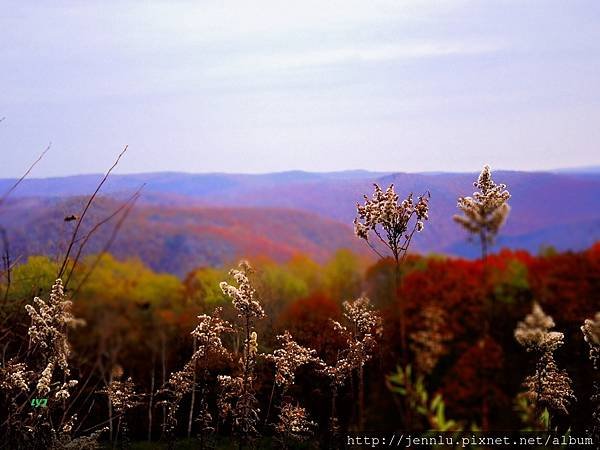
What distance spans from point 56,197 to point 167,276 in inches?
355

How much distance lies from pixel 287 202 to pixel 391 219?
29.3 feet

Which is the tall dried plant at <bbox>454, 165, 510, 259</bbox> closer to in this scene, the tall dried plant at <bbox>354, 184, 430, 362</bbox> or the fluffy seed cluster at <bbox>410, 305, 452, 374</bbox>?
the fluffy seed cluster at <bbox>410, 305, 452, 374</bbox>

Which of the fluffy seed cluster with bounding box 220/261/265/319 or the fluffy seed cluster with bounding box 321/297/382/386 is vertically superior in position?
the fluffy seed cluster with bounding box 220/261/265/319

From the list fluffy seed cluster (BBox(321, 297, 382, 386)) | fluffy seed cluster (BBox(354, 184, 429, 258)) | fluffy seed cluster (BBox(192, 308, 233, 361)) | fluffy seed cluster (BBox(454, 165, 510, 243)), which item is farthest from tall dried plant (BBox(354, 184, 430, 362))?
fluffy seed cluster (BBox(321, 297, 382, 386))

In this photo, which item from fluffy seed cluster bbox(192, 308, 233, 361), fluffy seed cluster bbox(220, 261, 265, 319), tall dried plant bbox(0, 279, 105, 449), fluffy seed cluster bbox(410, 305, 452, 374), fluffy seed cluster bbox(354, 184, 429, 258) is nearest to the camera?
tall dried plant bbox(0, 279, 105, 449)

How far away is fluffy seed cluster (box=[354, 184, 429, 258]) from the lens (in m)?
8.91

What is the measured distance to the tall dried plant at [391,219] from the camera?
891cm

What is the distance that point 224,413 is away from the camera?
493 inches

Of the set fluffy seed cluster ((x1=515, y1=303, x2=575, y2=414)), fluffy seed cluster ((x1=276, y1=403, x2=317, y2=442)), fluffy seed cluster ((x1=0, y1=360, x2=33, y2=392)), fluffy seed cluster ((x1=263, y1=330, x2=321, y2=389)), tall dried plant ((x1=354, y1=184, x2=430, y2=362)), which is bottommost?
fluffy seed cluster ((x1=276, y1=403, x2=317, y2=442))

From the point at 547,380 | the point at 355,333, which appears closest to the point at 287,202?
the point at 355,333

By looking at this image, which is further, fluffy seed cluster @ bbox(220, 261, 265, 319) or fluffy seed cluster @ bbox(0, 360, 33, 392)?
fluffy seed cluster @ bbox(220, 261, 265, 319)

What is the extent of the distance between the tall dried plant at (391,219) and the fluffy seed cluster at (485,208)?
1036 mm

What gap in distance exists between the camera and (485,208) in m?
6.69

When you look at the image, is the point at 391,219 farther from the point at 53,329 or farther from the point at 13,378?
the point at 13,378
